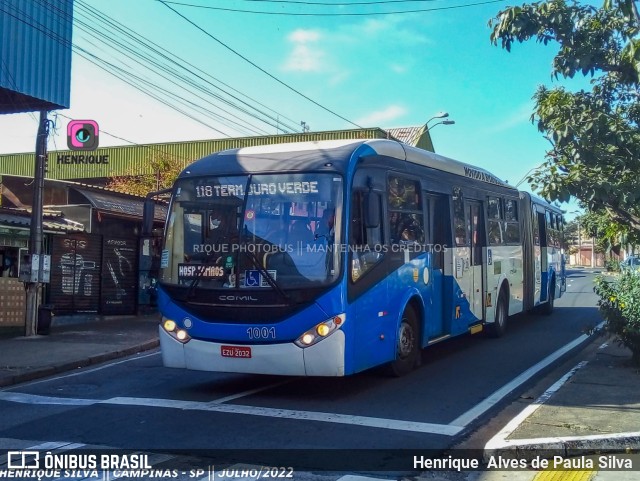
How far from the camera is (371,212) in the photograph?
8438mm

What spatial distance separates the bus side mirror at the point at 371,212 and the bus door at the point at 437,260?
245 cm

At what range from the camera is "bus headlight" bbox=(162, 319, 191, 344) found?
8742 millimetres

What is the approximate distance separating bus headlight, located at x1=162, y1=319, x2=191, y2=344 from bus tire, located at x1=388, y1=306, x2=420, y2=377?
2.90 meters

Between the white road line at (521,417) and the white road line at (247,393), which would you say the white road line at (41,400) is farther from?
the white road line at (521,417)

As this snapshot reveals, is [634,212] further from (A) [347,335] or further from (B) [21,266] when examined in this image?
(B) [21,266]

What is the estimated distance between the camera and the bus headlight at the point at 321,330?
805cm

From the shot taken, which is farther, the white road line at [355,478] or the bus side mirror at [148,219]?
the bus side mirror at [148,219]

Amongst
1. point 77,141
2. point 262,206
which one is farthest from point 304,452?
point 77,141

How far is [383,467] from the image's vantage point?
592 centimetres

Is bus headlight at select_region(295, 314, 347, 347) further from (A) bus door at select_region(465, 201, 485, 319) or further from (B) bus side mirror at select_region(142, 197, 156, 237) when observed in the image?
(A) bus door at select_region(465, 201, 485, 319)

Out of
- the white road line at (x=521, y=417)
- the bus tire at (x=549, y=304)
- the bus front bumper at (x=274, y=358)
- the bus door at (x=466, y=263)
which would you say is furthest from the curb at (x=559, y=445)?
the bus tire at (x=549, y=304)

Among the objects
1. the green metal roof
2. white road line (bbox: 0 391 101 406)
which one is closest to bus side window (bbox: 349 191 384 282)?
white road line (bbox: 0 391 101 406)

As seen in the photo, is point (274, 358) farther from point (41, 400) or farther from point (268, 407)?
→ point (41, 400)

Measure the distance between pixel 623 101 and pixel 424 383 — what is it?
16.2 feet
